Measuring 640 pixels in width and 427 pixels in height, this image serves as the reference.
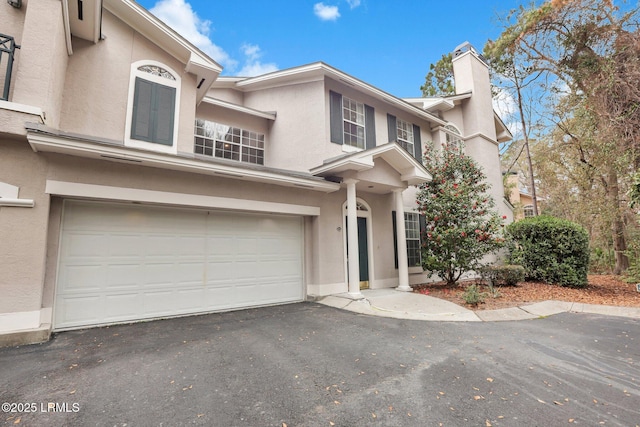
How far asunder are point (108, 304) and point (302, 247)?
4.59 m

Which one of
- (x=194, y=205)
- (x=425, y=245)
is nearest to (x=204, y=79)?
(x=194, y=205)

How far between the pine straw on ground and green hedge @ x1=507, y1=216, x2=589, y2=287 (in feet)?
1.19

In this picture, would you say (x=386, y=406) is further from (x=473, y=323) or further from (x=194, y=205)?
(x=194, y=205)

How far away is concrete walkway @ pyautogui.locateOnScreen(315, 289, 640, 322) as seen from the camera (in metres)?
6.24

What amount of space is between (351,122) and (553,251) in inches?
311

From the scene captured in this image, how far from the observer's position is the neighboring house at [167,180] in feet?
15.8

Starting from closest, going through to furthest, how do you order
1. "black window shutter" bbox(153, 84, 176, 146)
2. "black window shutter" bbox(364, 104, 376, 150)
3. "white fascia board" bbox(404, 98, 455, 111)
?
"black window shutter" bbox(153, 84, 176, 146)
"black window shutter" bbox(364, 104, 376, 150)
"white fascia board" bbox(404, 98, 455, 111)

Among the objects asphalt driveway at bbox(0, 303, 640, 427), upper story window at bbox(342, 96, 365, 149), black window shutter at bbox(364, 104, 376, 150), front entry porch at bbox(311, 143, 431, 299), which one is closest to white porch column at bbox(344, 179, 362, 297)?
front entry porch at bbox(311, 143, 431, 299)

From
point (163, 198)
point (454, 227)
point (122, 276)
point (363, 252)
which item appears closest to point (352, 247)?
point (363, 252)

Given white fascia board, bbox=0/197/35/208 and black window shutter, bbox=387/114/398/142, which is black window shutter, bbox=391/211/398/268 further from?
white fascia board, bbox=0/197/35/208

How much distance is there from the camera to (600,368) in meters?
3.74

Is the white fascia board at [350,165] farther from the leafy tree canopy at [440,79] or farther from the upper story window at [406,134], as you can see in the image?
the leafy tree canopy at [440,79]

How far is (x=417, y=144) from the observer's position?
11.6m

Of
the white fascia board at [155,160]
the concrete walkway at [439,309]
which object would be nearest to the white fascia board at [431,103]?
the white fascia board at [155,160]
